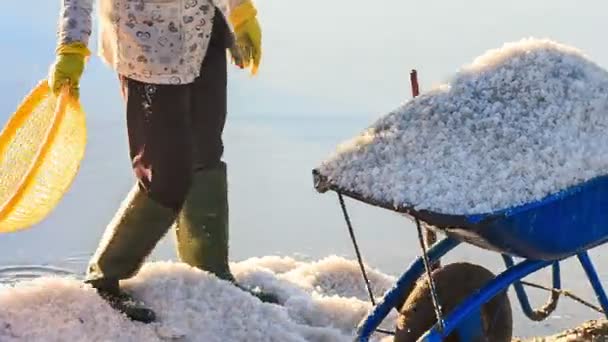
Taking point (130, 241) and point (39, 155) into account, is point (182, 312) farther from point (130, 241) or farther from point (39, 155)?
point (39, 155)

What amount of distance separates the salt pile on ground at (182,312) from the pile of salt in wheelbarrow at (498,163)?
1.45 feet

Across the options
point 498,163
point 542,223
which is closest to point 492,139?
point 498,163

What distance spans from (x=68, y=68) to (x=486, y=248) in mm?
927

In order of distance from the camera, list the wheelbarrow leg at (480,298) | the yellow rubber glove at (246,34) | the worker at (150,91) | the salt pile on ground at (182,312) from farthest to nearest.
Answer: the yellow rubber glove at (246,34) < the worker at (150,91) < the salt pile on ground at (182,312) < the wheelbarrow leg at (480,298)

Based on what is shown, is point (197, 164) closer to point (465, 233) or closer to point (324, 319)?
point (324, 319)

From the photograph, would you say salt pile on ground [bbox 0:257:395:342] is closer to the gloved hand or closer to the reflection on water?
the gloved hand

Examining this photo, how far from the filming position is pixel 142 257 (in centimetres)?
212

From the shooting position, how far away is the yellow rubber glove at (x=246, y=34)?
2.28 m

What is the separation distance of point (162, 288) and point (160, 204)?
196 mm

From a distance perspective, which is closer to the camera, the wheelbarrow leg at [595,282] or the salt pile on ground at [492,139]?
the salt pile on ground at [492,139]

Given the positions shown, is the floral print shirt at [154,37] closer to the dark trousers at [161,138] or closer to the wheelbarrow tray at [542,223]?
the dark trousers at [161,138]

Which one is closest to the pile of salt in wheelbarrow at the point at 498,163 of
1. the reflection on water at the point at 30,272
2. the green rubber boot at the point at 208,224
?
the green rubber boot at the point at 208,224

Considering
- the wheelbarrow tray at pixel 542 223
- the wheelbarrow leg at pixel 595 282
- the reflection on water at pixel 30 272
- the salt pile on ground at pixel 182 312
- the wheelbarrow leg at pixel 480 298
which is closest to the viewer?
the wheelbarrow tray at pixel 542 223

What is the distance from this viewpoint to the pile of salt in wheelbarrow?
4.78ft
